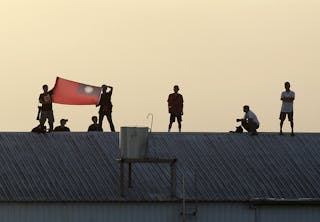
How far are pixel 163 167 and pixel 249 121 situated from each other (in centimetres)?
517

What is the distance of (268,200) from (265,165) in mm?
3854

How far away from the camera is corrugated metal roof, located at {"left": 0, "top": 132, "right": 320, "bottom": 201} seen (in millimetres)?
89750

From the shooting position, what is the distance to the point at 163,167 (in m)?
92.6

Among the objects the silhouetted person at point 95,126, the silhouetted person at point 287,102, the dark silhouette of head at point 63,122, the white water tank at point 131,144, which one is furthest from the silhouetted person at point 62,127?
the silhouetted person at point 287,102

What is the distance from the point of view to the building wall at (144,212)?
87938 millimetres

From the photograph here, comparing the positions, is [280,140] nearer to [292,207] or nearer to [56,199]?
[292,207]

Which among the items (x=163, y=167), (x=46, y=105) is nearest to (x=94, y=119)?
(x=46, y=105)

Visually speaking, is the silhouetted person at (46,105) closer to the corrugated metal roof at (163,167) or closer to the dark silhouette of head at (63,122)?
the corrugated metal roof at (163,167)

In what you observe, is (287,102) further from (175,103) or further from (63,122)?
(63,122)


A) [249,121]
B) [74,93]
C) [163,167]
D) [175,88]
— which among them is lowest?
[163,167]

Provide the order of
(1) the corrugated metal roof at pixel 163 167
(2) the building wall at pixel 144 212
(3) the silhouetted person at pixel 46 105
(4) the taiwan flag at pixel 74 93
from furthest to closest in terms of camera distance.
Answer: (4) the taiwan flag at pixel 74 93
(3) the silhouetted person at pixel 46 105
(1) the corrugated metal roof at pixel 163 167
(2) the building wall at pixel 144 212

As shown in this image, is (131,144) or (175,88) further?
(175,88)

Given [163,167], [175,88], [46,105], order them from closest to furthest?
1. [46,105]
2. [163,167]
3. [175,88]

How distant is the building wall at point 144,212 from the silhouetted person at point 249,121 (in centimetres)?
542
